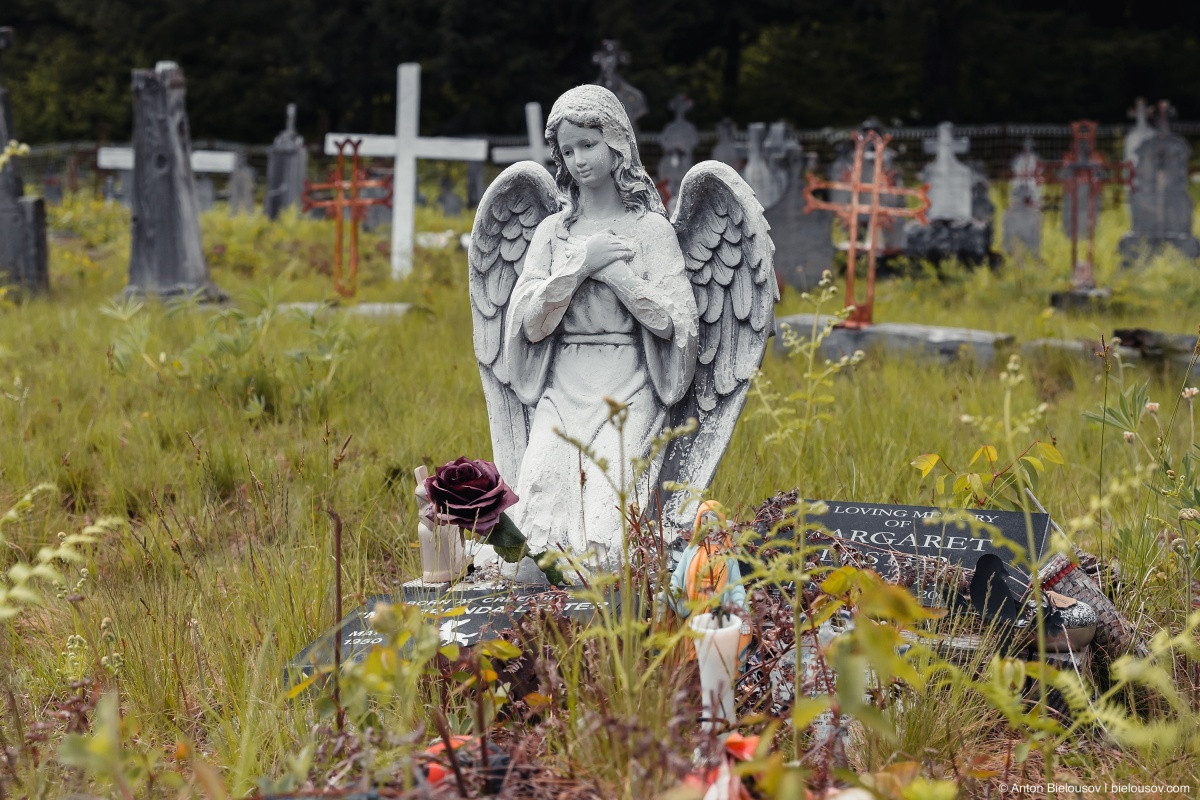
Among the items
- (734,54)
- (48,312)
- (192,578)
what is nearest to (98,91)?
(734,54)

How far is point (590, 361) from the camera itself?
132 inches

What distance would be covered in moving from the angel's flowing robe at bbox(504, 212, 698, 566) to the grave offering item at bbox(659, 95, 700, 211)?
8252mm

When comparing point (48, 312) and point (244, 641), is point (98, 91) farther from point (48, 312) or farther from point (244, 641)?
point (244, 641)

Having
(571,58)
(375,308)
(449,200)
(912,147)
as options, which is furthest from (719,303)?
(571,58)

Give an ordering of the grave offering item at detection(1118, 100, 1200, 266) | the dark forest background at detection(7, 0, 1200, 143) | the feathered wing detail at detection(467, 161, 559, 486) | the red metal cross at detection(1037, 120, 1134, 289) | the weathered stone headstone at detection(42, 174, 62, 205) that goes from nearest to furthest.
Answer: the feathered wing detail at detection(467, 161, 559, 486), the red metal cross at detection(1037, 120, 1134, 289), the grave offering item at detection(1118, 100, 1200, 266), the weathered stone headstone at detection(42, 174, 62, 205), the dark forest background at detection(7, 0, 1200, 143)

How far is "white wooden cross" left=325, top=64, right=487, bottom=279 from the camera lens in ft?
32.0

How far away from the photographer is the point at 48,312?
23.7ft

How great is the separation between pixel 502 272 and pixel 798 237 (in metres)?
6.18

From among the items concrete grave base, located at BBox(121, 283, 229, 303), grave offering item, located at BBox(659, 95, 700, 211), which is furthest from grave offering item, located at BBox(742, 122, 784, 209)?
concrete grave base, located at BBox(121, 283, 229, 303)

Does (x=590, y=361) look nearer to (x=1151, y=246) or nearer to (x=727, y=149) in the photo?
(x=1151, y=246)

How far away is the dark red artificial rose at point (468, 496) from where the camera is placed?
2529 mm

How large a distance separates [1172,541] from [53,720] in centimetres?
289

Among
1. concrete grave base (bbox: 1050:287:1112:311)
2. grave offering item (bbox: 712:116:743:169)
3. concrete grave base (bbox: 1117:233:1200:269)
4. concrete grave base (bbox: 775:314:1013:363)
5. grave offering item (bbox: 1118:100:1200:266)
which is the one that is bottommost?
concrete grave base (bbox: 775:314:1013:363)

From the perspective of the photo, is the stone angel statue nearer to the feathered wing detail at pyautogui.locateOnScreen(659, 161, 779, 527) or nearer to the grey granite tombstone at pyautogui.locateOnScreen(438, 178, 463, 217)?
the feathered wing detail at pyautogui.locateOnScreen(659, 161, 779, 527)
